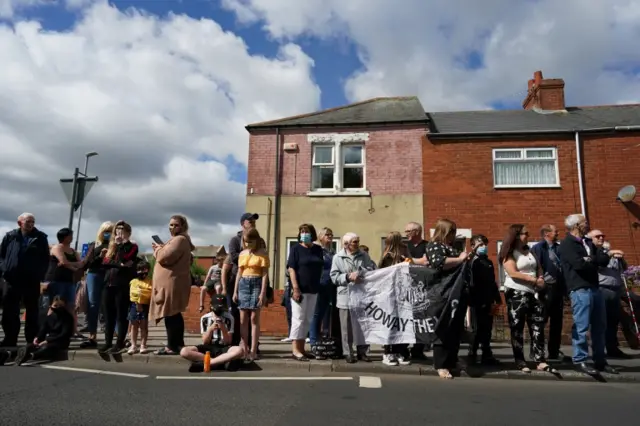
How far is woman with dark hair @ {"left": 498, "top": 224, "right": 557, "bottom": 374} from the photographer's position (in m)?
6.06

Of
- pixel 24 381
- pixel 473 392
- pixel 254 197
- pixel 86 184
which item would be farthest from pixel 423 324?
pixel 254 197

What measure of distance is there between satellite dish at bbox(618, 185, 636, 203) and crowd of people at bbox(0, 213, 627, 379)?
291 inches

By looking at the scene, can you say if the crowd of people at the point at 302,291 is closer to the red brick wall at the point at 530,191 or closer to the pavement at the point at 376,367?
the pavement at the point at 376,367

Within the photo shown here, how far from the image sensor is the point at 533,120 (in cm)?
1628

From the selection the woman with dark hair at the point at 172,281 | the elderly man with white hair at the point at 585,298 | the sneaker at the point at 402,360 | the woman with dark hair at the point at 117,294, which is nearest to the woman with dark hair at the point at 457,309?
the sneaker at the point at 402,360

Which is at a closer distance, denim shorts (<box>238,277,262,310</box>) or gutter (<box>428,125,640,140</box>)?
denim shorts (<box>238,277,262,310</box>)

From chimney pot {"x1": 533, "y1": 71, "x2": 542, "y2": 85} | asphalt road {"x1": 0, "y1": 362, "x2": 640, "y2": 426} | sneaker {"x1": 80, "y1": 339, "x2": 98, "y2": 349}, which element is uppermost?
chimney pot {"x1": 533, "y1": 71, "x2": 542, "y2": 85}

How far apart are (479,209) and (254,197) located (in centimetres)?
722

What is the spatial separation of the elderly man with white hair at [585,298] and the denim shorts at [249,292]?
412 cm

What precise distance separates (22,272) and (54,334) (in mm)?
1022

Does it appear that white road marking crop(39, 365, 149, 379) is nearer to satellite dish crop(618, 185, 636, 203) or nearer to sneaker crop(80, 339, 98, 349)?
sneaker crop(80, 339, 98, 349)


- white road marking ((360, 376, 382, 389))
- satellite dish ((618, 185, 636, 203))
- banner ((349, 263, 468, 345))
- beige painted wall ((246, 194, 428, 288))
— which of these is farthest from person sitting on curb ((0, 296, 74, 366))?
satellite dish ((618, 185, 636, 203))

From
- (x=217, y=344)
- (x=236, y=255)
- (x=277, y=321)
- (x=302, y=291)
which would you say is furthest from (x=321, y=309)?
(x=277, y=321)

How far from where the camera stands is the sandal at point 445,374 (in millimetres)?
5844
